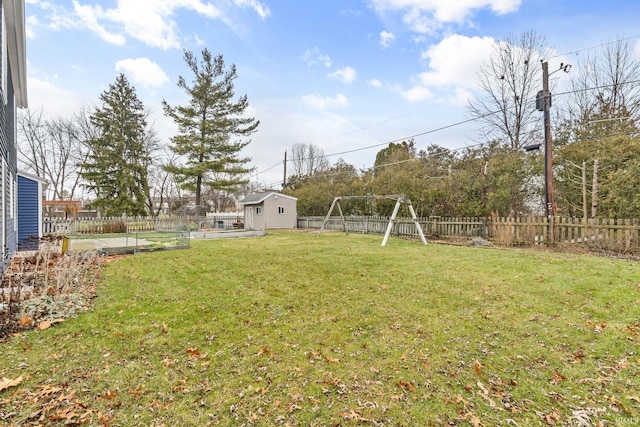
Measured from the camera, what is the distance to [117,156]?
22812 mm

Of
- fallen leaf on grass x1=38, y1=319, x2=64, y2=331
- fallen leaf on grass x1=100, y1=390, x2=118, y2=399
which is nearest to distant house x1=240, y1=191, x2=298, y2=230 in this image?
fallen leaf on grass x1=38, y1=319, x2=64, y2=331

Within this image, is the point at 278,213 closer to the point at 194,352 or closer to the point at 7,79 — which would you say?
the point at 7,79

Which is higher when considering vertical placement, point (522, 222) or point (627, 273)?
point (522, 222)

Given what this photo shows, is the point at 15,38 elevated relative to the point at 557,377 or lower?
elevated

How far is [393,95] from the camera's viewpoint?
15797mm

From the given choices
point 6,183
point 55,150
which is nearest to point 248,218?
Result: point 55,150

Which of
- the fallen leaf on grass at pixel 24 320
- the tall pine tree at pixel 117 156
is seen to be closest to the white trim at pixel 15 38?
the fallen leaf on grass at pixel 24 320

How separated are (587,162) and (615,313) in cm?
980

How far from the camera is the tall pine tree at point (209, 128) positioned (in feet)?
78.0

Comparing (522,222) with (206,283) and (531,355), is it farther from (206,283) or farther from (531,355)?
(206,283)

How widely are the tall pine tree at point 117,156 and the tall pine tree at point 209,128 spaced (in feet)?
9.10

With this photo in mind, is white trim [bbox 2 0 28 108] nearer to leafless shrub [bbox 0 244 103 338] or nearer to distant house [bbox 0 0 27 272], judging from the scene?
distant house [bbox 0 0 27 272]

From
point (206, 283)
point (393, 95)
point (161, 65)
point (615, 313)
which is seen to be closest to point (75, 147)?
point (161, 65)

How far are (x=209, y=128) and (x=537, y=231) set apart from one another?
2248 cm
